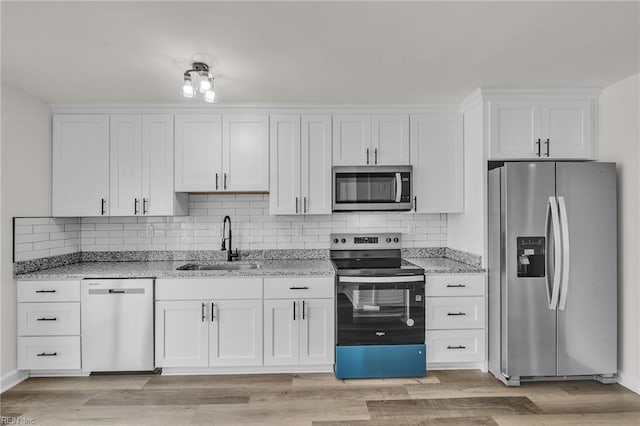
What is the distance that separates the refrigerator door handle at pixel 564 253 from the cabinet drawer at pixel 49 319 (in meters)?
3.82

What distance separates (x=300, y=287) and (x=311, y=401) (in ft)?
2.86

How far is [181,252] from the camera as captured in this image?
12.9 feet

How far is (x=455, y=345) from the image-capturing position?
3289mm

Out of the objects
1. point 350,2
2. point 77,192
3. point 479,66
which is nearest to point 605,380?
point 479,66

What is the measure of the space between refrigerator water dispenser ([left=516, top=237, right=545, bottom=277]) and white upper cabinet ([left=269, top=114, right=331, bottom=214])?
1629mm

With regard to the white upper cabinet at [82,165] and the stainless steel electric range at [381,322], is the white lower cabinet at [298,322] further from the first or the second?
the white upper cabinet at [82,165]

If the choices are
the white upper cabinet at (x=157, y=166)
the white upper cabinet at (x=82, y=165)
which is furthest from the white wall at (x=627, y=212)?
the white upper cabinet at (x=82, y=165)

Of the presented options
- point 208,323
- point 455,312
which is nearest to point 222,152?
point 208,323

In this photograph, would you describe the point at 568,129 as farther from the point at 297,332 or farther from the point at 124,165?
the point at 124,165

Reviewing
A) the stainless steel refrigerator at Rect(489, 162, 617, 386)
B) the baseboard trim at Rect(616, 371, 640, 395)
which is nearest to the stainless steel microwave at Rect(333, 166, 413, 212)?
the stainless steel refrigerator at Rect(489, 162, 617, 386)

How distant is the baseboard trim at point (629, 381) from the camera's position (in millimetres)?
2913

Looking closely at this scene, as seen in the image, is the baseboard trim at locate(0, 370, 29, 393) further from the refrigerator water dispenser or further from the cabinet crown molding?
the refrigerator water dispenser

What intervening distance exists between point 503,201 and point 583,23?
132cm

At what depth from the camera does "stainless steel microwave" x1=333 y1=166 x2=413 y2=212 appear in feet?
11.7
